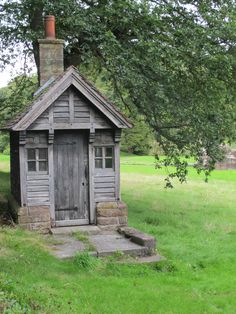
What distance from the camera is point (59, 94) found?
1396 centimetres

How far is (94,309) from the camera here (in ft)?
27.2

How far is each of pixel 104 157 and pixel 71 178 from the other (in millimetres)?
1261

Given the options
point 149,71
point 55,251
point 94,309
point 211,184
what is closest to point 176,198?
point 211,184

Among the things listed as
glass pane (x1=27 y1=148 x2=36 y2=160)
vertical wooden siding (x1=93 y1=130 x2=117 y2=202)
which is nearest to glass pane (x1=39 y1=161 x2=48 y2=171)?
glass pane (x1=27 y1=148 x2=36 y2=160)

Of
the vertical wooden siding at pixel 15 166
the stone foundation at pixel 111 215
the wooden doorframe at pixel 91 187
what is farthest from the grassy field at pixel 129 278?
the vertical wooden siding at pixel 15 166

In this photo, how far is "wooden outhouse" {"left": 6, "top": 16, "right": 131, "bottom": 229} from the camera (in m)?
14.1

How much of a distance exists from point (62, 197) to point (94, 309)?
673 centimetres

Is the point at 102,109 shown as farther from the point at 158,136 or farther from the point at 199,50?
the point at 199,50

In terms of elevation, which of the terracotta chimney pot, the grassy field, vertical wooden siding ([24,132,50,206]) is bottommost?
the grassy field

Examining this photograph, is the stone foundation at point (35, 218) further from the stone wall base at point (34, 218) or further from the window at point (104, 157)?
the window at point (104, 157)

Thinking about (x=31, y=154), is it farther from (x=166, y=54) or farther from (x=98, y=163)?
(x=166, y=54)

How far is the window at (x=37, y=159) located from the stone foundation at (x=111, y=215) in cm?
215

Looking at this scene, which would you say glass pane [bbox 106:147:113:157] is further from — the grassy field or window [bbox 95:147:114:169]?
the grassy field

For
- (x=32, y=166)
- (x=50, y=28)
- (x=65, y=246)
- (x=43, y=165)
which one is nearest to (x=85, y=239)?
(x=65, y=246)
